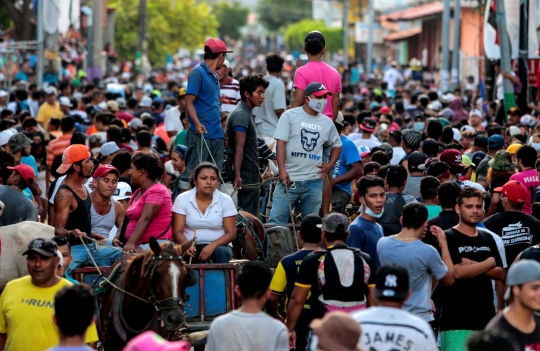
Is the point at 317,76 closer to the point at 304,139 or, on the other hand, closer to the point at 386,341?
the point at 304,139

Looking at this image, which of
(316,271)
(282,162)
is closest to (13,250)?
(316,271)

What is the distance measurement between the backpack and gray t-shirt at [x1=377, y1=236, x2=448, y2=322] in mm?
1665

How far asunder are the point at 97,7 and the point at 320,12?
79677 millimetres

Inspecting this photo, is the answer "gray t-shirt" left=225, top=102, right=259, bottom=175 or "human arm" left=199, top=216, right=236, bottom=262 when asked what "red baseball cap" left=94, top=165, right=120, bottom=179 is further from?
"gray t-shirt" left=225, top=102, right=259, bottom=175

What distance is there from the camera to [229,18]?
147375 millimetres

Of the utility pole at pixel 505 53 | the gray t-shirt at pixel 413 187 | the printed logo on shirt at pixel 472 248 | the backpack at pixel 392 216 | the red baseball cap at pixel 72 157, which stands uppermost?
the utility pole at pixel 505 53

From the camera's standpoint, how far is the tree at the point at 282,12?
144 metres

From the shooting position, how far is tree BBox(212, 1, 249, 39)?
145875 millimetres

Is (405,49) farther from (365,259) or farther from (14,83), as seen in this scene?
(365,259)

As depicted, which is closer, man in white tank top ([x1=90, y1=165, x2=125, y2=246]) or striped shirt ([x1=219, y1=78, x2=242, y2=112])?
man in white tank top ([x1=90, y1=165, x2=125, y2=246])

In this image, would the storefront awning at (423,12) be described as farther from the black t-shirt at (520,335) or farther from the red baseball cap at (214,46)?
the black t-shirt at (520,335)

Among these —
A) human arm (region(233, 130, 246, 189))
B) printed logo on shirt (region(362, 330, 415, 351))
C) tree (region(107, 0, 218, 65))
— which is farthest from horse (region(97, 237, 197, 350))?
tree (region(107, 0, 218, 65))

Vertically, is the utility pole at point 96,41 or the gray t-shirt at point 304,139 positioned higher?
the utility pole at point 96,41

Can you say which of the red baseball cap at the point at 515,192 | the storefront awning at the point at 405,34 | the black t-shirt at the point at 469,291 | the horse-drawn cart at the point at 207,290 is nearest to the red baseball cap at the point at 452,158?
the red baseball cap at the point at 515,192
